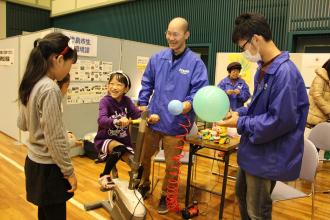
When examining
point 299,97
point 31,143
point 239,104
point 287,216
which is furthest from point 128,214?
point 239,104

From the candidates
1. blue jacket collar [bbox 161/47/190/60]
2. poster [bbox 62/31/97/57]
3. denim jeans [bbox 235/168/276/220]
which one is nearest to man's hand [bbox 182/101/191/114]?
blue jacket collar [bbox 161/47/190/60]

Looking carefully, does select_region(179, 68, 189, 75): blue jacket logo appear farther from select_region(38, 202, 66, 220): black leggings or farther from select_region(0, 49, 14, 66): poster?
select_region(0, 49, 14, 66): poster

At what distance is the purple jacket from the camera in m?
2.33

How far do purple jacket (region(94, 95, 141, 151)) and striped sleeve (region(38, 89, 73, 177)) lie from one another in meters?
0.85

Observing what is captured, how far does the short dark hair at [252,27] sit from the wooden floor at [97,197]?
1.74 meters

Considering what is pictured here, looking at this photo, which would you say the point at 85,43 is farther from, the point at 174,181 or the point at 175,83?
the point at 174,181

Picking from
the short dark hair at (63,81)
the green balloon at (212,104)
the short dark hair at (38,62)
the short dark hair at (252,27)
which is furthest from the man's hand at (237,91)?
the short dark hair at (38,62)

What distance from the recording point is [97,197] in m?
2.86

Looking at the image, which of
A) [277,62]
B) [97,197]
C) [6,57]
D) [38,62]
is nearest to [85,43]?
[6,57]

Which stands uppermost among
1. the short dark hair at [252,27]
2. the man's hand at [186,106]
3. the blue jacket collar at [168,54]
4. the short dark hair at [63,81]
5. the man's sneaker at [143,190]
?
the short dark hair at [252,27]

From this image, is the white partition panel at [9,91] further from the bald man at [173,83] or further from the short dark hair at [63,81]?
the short dark hair at [63,81]

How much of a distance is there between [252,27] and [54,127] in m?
1.11

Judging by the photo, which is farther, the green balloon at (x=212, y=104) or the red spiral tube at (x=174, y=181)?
the red spiral tube at (x=174, y=181)

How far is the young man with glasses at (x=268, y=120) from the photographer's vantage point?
1.44 m
